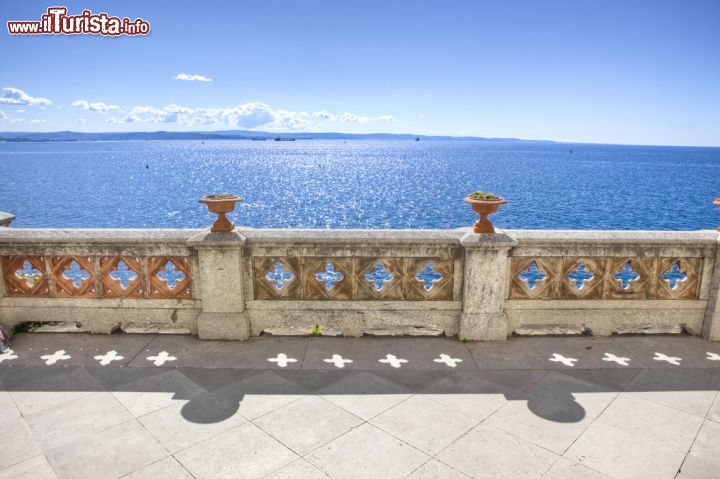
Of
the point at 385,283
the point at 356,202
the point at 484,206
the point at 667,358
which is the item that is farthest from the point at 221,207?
the point at 356,202

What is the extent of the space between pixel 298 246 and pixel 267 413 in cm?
252

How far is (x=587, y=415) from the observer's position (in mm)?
4910

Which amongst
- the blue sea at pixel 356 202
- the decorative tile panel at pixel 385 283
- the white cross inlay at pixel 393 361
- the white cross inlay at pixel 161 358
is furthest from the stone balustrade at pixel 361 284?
the blue sea at pixel 356 202

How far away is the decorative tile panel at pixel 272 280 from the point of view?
684cm

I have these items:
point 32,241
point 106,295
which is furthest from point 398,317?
point 32,241

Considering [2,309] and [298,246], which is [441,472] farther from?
[2,309]

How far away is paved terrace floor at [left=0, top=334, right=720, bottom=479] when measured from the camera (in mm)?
4160

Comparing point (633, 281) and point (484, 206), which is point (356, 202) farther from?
point (484, 206)

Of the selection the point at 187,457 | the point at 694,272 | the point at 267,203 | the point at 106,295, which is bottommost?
the point at 267,203

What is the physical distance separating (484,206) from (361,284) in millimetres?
2060

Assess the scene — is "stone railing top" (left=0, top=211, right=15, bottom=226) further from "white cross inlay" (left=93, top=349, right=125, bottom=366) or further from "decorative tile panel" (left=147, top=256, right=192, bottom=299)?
"white cross inlay" (left=93, top=349, right=125, bottom=366)

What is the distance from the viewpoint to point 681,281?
6.89 metres

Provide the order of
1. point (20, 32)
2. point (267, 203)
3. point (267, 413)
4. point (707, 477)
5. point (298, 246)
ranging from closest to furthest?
point (707, 477), point (267, 413), point (298, 246), point (20, 32), point (267, 203)

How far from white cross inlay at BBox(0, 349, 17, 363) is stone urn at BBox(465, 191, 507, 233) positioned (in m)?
6.43
